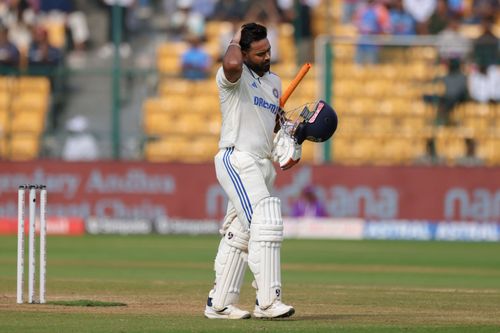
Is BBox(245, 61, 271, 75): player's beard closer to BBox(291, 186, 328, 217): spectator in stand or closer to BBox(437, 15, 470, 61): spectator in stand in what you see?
BBox(291, 186, 328, 217): spectator in stand

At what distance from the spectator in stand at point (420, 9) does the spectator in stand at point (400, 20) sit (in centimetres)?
10

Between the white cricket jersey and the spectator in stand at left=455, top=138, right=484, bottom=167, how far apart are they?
1532 cm

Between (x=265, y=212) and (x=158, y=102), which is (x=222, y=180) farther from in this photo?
(x=158, y=102)

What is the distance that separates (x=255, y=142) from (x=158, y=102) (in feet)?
→ 54.6

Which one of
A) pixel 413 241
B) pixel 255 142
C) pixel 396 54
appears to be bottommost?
pixel 413 241

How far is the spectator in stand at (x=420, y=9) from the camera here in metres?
26.2

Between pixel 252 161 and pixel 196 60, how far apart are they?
17253 mm

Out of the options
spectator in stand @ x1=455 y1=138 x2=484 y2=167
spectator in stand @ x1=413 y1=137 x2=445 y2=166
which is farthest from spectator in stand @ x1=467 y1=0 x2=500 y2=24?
spectator in stand @ x1=413 y1=137 x2=445 y2=166

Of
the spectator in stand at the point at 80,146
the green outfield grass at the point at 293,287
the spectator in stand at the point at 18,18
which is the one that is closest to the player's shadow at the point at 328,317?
the green outfield grass at the point at 293,287

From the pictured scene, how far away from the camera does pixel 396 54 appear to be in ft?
81.0

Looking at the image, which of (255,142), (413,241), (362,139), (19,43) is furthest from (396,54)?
(255,142)

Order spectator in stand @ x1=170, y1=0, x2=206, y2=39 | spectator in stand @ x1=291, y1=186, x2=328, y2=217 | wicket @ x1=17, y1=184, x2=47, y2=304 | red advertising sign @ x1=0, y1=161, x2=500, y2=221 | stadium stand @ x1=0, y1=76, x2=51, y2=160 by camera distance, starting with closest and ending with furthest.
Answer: wicket @ x1=17, y1=184, x2=47, y2=304 < spectator in stand @ x1=291, y1=186, x2=328, y2=217 < red advertising sign @ x1=0, y1=161, x2=500, y2=221 < stadium stand @ x1=0, y1=76, x2=51, y2=160 < spectator in stand @ x1=170, y1=0, x2=206, y2=39

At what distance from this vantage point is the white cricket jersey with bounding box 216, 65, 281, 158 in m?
8.75

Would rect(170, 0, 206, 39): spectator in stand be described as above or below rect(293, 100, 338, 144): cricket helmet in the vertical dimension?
above
